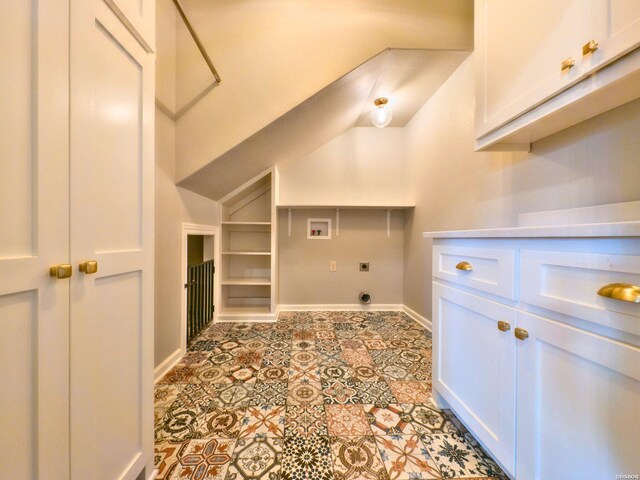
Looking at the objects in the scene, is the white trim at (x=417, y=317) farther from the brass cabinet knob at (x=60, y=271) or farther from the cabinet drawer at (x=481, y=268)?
the brass cabinet knob at (x=60, y=271)

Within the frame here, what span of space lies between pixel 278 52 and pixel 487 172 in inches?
65.2

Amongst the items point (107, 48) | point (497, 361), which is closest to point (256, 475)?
point (497, 361)

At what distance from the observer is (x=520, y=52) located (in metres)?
0.93

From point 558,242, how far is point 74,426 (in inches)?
54.3

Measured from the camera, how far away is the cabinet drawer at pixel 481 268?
2.58ft

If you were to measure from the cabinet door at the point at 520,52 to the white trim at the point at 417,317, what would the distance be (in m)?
1.78

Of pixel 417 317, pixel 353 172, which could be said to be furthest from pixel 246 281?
pixel 417 317

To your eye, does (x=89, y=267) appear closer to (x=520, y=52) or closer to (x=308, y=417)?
(x=308, y=417)

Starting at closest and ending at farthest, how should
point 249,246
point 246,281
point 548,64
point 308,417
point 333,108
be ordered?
point 548,64, point 308,417, point 333,108, point 246,281, point 249,246

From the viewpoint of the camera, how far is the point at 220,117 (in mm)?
1628

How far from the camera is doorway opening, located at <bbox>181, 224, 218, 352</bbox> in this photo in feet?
5.96

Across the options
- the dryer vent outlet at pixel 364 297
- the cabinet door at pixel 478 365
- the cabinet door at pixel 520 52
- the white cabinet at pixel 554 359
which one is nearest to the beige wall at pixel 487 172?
the cabinet door at pixel 520 52

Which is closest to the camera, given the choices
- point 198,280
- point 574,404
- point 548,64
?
point 574,404

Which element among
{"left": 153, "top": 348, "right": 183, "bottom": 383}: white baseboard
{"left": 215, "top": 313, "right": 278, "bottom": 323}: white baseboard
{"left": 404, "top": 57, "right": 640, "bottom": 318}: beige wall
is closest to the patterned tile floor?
{"left": 153, "top": 348, "right": 183, "bottom": 383}: white baseboard
